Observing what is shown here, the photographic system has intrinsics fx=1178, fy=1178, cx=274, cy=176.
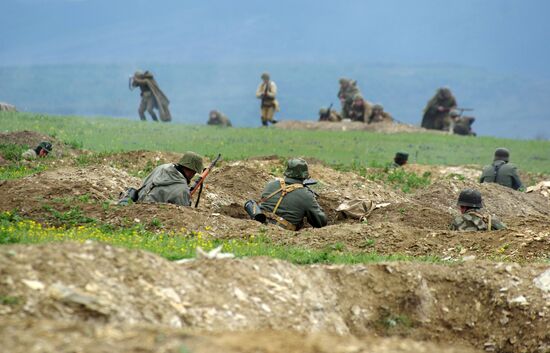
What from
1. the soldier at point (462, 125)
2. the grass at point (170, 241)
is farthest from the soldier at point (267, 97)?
the grass at point (170, 241)

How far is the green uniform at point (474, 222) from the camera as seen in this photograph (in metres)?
17.3

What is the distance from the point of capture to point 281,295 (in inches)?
459

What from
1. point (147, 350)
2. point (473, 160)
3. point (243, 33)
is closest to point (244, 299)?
point (147, 350)

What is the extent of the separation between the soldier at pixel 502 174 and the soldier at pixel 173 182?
9.84 meters

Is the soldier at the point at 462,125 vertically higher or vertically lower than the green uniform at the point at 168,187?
lower

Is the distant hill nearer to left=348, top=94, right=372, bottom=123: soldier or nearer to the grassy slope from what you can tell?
left=348, top=94, right=372, bottom=123: soldier

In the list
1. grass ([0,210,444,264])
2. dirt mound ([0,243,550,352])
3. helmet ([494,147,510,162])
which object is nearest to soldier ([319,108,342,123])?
helmet ([494,147,510,162])

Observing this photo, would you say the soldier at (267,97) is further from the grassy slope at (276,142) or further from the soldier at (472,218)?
the soldier at (472,218)

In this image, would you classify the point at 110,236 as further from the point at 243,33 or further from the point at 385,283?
the point at 243,33

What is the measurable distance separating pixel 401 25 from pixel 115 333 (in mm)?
192909

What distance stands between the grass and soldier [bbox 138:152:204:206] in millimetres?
1639

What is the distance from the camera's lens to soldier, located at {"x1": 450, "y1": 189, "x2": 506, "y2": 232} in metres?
17.3

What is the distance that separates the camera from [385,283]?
506 inches

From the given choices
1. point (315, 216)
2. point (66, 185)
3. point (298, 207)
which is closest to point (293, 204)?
point (298, 207)
